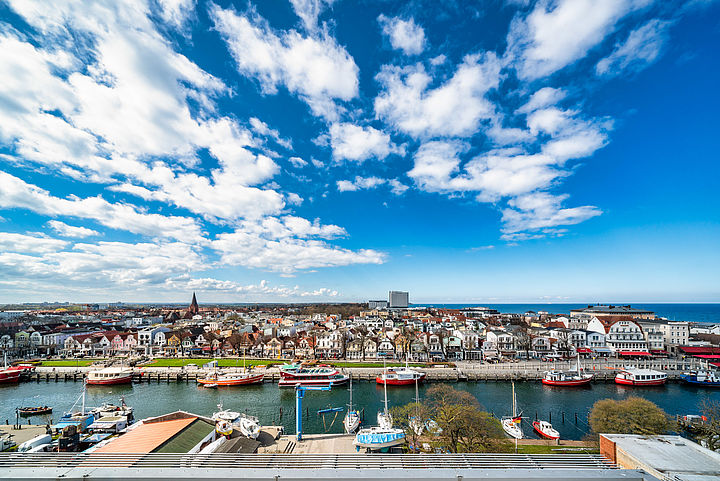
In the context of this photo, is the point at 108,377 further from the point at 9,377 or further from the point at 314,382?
the point at 314,382

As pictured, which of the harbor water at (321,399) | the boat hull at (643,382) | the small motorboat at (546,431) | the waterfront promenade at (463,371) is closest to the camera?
the small motorboat at (546,431)

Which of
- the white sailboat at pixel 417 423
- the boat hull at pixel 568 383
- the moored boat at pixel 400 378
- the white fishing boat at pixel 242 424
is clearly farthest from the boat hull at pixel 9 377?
the boat hull at pixel 568 383

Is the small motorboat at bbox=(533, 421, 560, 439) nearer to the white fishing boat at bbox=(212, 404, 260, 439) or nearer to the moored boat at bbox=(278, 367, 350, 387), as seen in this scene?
the white fishing boat at bbox=(212, 404, 260, 439)

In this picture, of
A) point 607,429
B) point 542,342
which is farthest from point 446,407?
point 542,342

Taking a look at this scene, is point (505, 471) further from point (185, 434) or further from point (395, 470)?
point (185, 434)

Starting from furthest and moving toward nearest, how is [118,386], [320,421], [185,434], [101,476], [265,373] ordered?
[265,373]
[118,386]
[320,421]
[185,434]
[101,476]

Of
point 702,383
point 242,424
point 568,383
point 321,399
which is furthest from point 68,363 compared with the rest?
point 702,383

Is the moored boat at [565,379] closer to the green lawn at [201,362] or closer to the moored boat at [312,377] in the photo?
the moored boat at [312,377]

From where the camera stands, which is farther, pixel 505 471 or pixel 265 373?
pixel 265 373
